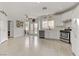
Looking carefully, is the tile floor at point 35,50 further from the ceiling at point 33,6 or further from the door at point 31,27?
the door at point 31,27

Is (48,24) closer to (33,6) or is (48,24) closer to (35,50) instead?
(33,6)

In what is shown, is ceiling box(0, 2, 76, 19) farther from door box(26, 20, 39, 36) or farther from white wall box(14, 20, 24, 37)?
door box(26, 20, 39, 36)

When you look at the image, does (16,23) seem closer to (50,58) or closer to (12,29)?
(12,29)

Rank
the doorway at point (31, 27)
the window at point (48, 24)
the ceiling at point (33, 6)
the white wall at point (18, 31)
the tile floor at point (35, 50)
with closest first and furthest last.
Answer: the tile floor at point (35, 50), the ceiling at point (33, 6), the window at point (48, 24), the white wall at point (18, 31), the doorway at point (31, 27)

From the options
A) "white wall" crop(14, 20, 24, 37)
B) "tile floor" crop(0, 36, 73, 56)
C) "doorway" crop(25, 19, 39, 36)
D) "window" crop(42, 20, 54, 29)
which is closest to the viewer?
"tile floor" crop(0, 36, 73, 56)

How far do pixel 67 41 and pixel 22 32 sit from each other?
9.08 metres

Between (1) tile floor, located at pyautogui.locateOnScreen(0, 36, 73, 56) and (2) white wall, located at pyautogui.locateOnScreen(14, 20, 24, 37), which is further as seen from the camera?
(2) white wall, located at pyautogui.locateOnScreen(14, 20, 24, 37)

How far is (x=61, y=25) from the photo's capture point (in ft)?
39.4

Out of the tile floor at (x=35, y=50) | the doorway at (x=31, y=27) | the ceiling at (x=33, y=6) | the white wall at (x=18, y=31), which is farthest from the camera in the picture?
the doorway at (x=31, y=27)

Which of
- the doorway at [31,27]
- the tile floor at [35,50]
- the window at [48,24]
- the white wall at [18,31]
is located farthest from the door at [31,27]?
the tile floor at [35,50]

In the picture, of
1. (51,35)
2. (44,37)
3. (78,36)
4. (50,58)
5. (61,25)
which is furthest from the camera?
(44,37)

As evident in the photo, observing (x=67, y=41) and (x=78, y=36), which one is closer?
(x=78, y=36)

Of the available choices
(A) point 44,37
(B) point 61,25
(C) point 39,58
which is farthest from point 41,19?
(C) point 39,58

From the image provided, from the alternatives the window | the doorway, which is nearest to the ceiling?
the window
